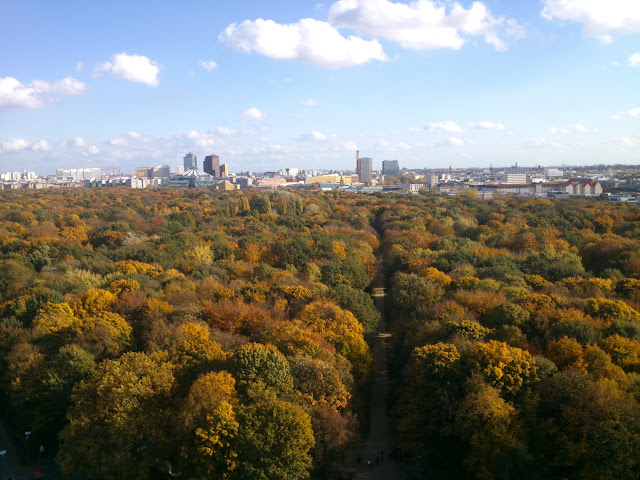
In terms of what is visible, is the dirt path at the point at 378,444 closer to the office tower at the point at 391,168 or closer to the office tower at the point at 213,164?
the office tower at the point at 213,164

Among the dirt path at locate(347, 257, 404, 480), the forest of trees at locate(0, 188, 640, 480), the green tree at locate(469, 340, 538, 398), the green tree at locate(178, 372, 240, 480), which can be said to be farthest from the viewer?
the dirt path at locate(347, 257, 404, 480)

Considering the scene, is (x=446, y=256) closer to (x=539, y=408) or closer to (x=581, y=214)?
(x=539, y=408)

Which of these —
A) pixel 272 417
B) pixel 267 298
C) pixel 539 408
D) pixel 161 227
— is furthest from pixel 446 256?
pixel 161 227

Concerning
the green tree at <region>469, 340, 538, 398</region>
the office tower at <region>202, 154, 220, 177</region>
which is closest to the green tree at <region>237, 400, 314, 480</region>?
the green tree at <region>469, 340, 538, 398</region>

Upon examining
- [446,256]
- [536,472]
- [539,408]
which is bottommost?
[536,472]

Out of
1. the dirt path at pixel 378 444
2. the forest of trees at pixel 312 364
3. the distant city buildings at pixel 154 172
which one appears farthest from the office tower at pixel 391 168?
the dirt path at pixel 378 444

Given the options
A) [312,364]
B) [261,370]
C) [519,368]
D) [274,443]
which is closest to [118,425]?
[261,370]

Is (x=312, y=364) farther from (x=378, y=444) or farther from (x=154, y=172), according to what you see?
(x=154, y=172)

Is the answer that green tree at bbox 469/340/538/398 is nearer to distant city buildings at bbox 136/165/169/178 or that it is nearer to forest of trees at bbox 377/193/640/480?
forest of trees at bbox 377/193/640/480
